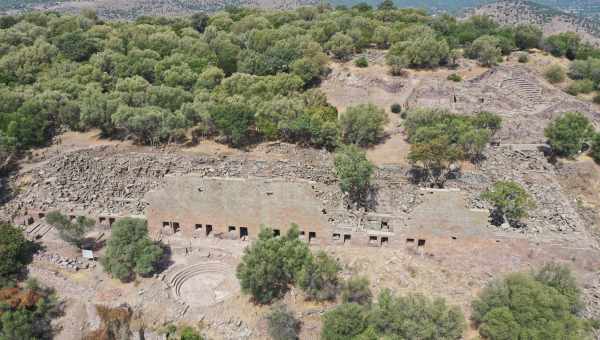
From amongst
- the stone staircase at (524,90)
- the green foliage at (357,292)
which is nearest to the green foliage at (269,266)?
the green foliage at (357,292)

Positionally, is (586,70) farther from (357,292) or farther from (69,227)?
(69,227)

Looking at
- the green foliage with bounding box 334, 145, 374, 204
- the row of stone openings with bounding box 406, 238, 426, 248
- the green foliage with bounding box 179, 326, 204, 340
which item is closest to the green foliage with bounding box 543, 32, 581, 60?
the green foliage with bounding box 334, 145, 374, 204

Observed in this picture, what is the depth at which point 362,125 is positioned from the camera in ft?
124

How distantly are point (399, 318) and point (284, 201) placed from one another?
35.0 ft

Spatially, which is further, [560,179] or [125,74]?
[125,74]

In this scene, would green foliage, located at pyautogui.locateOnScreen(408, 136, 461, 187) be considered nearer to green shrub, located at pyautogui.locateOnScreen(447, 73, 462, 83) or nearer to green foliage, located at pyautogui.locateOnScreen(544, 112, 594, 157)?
green foliage, located at pyautogui.locateOnScreen(544, 112, 594, 157)

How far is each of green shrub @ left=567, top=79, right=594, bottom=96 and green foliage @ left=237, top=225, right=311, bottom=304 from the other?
38.7 meters

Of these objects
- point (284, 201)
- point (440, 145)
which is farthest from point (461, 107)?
point (284, 201)

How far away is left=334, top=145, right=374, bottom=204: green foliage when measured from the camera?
98.7ft

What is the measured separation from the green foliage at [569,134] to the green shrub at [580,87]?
11627 millimetres

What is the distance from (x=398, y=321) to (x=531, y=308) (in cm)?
619

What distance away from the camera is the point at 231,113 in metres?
37.4

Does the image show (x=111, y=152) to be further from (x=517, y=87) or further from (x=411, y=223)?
(x=517, y=87)

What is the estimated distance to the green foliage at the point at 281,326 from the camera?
2177 cm
